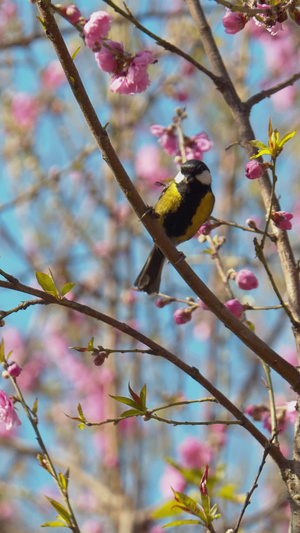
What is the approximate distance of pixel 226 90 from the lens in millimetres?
2029

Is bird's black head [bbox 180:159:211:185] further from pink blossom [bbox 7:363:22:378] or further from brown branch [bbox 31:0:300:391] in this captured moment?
pink blossom [bbox 7:363:22:378]

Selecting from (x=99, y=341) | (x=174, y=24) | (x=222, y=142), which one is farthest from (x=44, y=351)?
(x=174, y=24)

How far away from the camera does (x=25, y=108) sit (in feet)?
19.2

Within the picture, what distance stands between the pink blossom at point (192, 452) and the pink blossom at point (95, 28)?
9.62 ft

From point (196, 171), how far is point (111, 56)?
109 cm

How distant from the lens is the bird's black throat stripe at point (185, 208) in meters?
2.82

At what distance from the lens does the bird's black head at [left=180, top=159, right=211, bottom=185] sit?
2639mm

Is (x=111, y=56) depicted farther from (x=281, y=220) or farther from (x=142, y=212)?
(x=281, y=220)

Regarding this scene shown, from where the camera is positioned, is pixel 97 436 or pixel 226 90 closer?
pixel 226 90

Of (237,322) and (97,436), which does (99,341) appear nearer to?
(97,436)

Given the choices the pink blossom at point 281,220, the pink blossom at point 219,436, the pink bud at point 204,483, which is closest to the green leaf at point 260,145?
the pink blossom at point 281,220

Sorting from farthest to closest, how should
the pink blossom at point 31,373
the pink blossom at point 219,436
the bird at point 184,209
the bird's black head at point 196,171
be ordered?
the pink blossom at point 31,373 < the pink blossom at point 219,436 < the bird at point 184,209 < the bird's black head at point 196,171

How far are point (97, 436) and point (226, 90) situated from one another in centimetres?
374

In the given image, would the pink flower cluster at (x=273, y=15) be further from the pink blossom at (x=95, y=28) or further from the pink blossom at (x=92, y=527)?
the pink blossom at (x=92, y=527)
